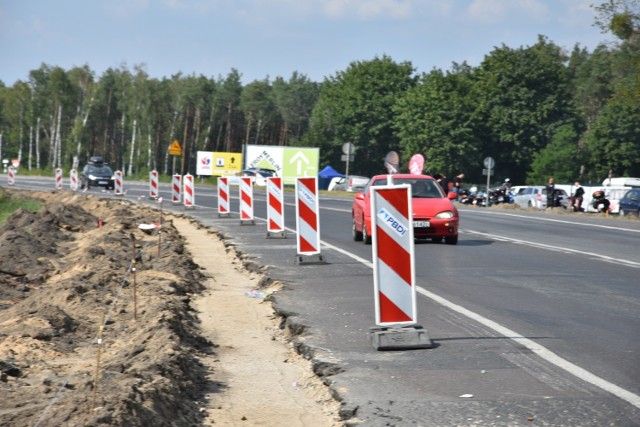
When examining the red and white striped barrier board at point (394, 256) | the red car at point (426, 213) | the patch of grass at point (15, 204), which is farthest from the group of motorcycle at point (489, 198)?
the red and white striped barrier board at point (394, 256)

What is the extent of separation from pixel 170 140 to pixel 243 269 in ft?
411

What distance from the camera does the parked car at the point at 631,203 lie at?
147 ft

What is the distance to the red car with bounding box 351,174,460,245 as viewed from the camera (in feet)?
72.0

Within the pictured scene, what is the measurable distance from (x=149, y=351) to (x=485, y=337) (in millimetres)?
3001

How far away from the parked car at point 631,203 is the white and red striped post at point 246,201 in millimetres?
20751

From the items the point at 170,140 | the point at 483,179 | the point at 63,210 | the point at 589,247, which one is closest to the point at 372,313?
the point at 589,247

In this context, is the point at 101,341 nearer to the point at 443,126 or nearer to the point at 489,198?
the point at 489,198

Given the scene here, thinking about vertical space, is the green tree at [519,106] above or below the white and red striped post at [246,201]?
above

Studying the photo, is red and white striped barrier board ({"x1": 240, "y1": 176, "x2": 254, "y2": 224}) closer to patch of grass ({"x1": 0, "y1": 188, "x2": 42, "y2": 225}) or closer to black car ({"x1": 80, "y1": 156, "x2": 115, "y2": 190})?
patch of grass ({"x1": 0, "y1": 188, "x2": 42, "y2": 225})

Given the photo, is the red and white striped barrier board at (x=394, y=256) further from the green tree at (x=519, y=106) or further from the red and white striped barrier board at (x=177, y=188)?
the green tree at (x=519, y=106)

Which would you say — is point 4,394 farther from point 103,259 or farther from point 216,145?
point 216,145

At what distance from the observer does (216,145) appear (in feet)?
484

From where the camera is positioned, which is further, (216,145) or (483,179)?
(216,145)

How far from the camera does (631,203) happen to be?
4534 cm
